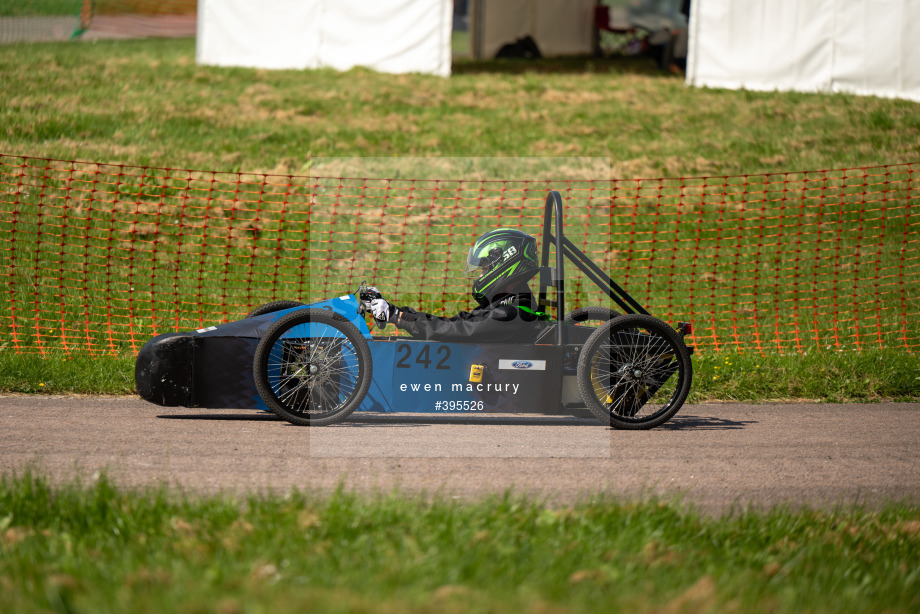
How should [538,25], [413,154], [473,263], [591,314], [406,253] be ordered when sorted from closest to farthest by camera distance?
1. [473,263]
2. [591,314]
3. [406,253]
4. [413,154]
5. [538,25]

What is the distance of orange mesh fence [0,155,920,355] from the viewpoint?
9164 millimetres

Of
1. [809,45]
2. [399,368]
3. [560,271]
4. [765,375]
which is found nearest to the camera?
[399,368]

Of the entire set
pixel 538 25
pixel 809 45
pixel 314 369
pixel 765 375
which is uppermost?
pixel 538 25

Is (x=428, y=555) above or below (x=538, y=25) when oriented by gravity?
below

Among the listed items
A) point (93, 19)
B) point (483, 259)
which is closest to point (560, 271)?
point (483, 259)

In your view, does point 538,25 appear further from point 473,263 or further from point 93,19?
point 473,263

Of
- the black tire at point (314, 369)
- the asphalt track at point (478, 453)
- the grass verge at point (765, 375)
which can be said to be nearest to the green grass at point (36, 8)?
the grass verge at point (765, 375)

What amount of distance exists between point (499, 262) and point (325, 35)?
1280cm

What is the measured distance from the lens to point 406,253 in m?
10.5

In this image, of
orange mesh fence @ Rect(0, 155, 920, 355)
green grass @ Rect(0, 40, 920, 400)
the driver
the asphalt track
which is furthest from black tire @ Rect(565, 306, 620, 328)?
orange mesh fence @ Rect(0, 155, 920, 355)

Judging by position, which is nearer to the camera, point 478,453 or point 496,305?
point 478,453

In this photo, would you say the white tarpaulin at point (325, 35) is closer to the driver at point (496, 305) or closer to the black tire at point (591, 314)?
the black tire at point (591, 314)

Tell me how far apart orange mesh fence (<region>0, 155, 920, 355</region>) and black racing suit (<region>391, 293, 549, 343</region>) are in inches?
92.7

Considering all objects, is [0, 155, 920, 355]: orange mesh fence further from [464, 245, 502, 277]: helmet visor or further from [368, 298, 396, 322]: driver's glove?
[368, 298, 396, 322]: driver's glove
